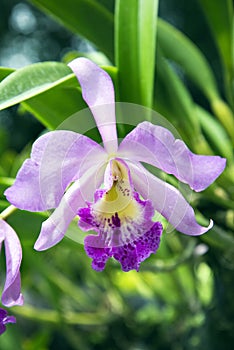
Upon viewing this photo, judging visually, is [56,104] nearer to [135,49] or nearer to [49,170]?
[135,49]

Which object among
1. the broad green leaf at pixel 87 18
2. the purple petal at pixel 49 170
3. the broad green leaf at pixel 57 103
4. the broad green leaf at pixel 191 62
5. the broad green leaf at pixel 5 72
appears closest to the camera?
the purple petal at pixel 49 170

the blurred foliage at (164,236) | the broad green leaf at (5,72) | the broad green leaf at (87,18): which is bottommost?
the blurred foliage at (164,236)

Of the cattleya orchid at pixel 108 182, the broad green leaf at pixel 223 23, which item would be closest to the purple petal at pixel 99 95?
the cattleya orchid at pixel 108 182

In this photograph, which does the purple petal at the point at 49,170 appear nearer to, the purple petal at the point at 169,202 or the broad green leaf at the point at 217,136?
the purple petal at the point at 169,202

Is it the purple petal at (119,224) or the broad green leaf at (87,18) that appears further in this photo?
the broad green leaf at (87,18)

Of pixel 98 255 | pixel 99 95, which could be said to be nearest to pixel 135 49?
pixel 99 95

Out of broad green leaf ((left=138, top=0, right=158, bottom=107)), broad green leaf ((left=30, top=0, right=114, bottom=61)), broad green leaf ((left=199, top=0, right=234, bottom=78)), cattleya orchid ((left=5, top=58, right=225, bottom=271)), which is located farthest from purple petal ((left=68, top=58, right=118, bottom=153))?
broad green leaf ((left=199, top=0, right=234, bottom=78))

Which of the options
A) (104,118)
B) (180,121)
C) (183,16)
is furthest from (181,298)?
(183,16)
